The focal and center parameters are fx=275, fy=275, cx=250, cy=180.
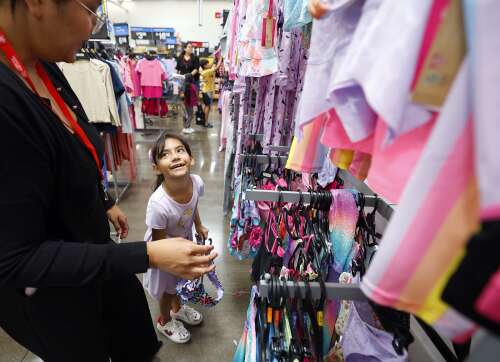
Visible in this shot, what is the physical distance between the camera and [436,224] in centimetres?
29

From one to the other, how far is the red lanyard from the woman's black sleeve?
0.49 ft

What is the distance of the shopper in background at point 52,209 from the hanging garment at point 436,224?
1.77 feet

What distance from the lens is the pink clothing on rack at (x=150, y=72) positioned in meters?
5.66

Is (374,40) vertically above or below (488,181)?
above

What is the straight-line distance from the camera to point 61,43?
0.67 metres

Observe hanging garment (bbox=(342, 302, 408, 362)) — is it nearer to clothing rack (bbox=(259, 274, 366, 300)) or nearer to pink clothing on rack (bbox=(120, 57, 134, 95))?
clothing rack (bbox=(259, 274, 366, 300))

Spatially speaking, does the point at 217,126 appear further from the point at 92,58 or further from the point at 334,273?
the point at 334,273

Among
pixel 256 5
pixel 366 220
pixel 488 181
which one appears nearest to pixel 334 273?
pixel 366 220

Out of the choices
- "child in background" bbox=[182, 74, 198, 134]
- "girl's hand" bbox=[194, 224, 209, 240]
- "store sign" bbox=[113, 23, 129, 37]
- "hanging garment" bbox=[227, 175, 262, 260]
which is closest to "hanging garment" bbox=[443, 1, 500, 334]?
"hanging garment" bbox=[227, 175, 262, 260]

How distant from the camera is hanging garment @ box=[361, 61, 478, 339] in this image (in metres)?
0.28

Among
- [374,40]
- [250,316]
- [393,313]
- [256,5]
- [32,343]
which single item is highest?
[256,5]

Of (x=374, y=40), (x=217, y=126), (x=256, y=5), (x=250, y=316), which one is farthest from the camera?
(x=217, y=126)


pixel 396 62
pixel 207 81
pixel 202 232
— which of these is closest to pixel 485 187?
pixel 396 62

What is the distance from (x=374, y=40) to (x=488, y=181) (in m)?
0.23
